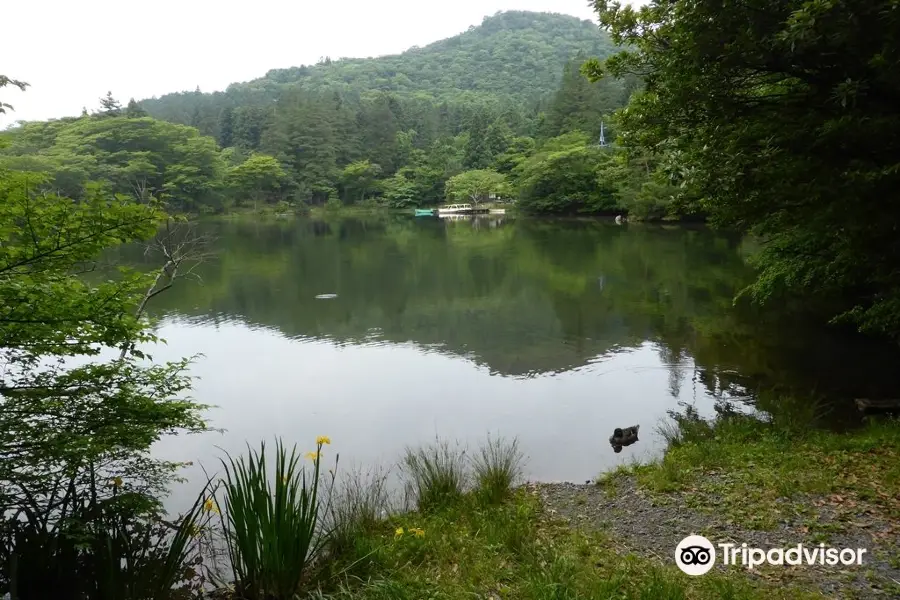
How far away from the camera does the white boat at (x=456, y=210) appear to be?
5569 centimetres

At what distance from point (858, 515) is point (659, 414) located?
4386mm

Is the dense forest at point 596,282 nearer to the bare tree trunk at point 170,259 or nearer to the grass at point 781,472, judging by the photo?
the bare tree trunk at point 170,259

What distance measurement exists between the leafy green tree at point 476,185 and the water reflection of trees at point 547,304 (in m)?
24.4

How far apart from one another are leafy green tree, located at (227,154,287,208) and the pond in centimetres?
3446

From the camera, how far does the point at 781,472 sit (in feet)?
16.4

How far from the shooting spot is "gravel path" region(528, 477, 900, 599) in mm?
3285

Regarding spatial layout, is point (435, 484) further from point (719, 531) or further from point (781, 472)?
point (781, 472)

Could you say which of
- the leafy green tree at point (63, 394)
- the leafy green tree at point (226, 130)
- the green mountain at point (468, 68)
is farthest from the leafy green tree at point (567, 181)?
the green mountain at point (468, 68)

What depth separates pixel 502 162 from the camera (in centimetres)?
5925

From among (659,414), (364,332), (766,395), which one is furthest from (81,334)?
(364,332)

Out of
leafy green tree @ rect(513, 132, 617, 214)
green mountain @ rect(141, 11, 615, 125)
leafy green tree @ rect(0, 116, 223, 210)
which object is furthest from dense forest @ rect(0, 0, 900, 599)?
green mountain @ rect(141, 11, 615, 125)

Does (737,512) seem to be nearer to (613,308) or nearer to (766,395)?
(766,395)

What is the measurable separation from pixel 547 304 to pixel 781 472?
11.9m

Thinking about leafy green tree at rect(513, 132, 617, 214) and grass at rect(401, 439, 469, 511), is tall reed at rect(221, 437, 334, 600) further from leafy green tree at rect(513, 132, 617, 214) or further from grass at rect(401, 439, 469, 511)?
leafy green tree at rect(513, 132, 617, 214)
